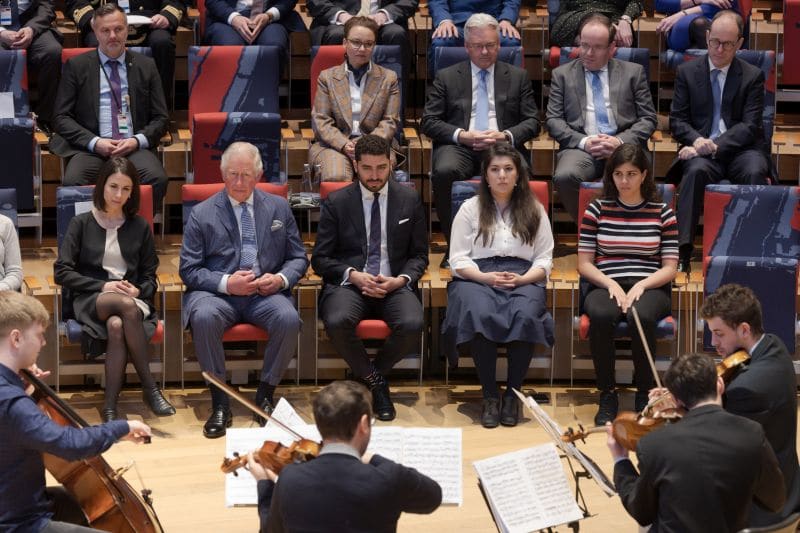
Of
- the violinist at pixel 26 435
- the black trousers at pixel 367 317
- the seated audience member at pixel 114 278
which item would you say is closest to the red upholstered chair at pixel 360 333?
the black trousers at pixel 367 317

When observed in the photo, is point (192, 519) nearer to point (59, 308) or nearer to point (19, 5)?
point (59, 308)

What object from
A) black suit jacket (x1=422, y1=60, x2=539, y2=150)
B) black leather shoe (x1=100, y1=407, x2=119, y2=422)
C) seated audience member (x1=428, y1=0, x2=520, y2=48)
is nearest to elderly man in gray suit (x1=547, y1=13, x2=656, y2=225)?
black suit jacket (x1=422, y1=60, x2=539, y2=150)

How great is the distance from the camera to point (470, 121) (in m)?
5.85

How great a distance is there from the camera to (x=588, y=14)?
629 centimetres

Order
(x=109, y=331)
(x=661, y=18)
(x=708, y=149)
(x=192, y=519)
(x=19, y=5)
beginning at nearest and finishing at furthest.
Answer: (x=192, y=519) < (x=109, y=331) < (x=708, y=149) < (x=19, y=5) < (x=661, y=18)

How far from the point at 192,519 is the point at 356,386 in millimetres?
1485

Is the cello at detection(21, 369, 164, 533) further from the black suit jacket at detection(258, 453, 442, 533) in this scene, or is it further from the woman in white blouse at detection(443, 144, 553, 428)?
the woman in white blouse at detection(443, 144, 553, 428)

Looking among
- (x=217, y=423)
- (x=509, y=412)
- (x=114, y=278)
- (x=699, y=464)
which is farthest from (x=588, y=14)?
(x=699, y=464)

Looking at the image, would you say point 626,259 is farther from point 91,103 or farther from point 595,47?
point 91,103

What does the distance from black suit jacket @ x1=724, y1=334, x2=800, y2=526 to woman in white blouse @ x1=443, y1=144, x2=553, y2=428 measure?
5.09ft

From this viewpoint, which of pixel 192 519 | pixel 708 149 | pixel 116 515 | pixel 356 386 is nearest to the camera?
pixel 356 386

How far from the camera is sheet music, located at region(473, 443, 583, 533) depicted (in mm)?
3248

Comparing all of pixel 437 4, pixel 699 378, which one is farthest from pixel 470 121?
pixel 699 378

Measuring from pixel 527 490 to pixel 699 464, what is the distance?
0.50m
